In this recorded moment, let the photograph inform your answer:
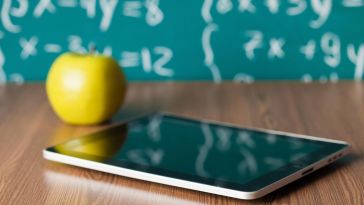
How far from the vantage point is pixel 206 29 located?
5.17 feet

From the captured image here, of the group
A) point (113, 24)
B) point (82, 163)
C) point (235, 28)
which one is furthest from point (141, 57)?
point (82, 163)

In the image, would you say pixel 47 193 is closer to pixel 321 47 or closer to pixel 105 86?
pixel 105 86

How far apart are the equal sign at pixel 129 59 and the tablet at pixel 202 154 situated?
1.13 feet

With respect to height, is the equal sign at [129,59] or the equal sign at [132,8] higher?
the equal sign at [132,8]

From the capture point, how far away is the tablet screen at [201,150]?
3.32ft

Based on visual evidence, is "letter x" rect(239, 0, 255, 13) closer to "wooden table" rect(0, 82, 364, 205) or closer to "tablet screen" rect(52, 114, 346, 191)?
"wooden table" rect(0, 82, 364, 205)

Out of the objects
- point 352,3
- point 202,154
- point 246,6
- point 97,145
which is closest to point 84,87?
point 97,145

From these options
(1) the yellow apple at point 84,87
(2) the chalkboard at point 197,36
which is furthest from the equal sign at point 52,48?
(1) the yellow apple at point 84,87

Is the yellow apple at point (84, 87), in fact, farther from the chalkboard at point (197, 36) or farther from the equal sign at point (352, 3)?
the equal sign at point (352, 3)

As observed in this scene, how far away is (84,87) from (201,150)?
0.84 feet

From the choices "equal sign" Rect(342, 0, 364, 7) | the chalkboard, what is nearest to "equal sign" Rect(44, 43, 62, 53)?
the chalkboard

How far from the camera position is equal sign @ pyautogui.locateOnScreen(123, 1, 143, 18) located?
1.57m

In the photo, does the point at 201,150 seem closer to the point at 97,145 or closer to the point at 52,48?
the point at 97,145

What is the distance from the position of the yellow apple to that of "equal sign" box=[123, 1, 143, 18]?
279mm
